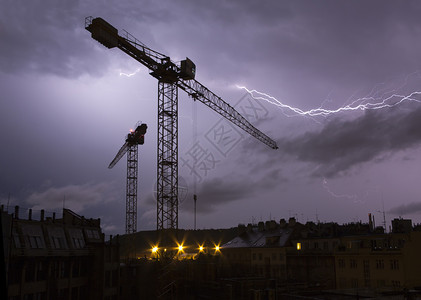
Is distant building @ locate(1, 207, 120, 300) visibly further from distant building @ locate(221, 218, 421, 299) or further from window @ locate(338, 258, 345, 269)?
window @ locate(338, 258, 345, 269)

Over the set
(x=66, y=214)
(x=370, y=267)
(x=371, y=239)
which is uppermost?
(x=66, y=214)

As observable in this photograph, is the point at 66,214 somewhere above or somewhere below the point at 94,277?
above

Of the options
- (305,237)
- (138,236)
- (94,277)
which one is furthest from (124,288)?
(138,236)

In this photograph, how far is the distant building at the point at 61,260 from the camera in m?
38.8

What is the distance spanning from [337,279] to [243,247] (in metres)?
23.3

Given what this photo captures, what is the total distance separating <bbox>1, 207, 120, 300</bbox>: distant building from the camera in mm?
38812

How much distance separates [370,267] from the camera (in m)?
48.6

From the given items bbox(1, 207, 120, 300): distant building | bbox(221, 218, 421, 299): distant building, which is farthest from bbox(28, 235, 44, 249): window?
bbox(221, 218, 421, 299): distant building

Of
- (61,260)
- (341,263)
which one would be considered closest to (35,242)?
(61,260)

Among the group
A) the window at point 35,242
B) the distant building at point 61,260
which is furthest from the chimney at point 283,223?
the window at point 35,242

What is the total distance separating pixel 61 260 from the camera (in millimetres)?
45812

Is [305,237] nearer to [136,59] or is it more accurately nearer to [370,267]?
[370,267]

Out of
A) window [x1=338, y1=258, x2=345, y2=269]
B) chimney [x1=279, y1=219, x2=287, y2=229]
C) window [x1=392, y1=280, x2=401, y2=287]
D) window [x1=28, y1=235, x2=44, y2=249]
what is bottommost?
window [x1=392, y1=280, x2=401, y2=287]

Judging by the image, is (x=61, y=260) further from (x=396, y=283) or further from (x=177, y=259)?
(x=396, y=283)
